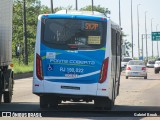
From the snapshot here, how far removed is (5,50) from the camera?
20109 millimetres

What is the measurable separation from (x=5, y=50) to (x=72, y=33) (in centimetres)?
376

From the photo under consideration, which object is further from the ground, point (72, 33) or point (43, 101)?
point (72, 33)

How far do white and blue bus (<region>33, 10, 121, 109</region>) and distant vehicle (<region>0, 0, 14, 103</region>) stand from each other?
2074mm

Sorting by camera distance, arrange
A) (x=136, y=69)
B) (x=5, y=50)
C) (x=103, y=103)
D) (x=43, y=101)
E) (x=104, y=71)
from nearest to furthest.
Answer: (x=104, y=71) < (x=43, y=101) < (x=103, y=103) < (x=5, y=50) < (x=136, y=69)

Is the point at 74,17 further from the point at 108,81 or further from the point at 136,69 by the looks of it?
the point at 136,69

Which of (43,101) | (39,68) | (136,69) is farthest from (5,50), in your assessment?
(136,69)

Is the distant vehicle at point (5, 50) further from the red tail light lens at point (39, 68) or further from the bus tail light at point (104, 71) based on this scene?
the bus tail light at point (104, 71)

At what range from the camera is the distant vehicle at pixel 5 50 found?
19.0 meters

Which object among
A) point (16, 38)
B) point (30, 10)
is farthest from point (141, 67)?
point (30, 10)

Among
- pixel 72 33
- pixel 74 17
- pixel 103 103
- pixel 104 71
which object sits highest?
pixel 74 17

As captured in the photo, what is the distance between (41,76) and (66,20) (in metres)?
1.68

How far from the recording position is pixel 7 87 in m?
20.2

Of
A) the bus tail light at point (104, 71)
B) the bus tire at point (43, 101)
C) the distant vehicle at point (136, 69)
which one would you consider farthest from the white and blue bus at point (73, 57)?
the distant vehicle at point (136, 69)

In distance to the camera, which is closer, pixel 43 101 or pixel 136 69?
pixel 43 101
